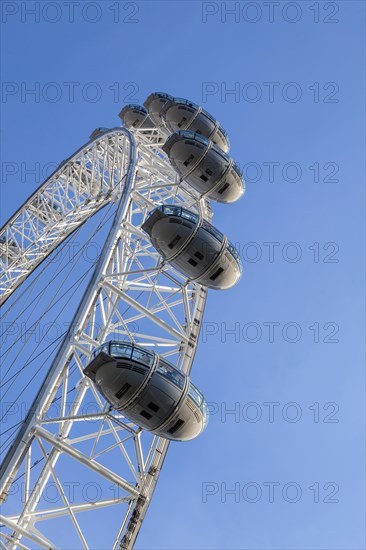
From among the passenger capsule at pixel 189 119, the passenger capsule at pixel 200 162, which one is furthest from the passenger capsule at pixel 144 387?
the passenger capsule at pixel 189 119

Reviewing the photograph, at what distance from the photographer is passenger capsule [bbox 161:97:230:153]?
28234 millimetres

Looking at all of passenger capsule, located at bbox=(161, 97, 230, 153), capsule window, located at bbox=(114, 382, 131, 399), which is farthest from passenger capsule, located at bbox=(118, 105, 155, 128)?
capsule window, located at bbox=(114, 382, 131, 399)

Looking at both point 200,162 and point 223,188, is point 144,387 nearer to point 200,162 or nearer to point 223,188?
point 200,162

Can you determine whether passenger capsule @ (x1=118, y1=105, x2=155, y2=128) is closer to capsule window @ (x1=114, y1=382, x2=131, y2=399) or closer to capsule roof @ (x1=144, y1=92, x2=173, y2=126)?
capsule roof @ (x1=144, y1=92, x2=173, y2=126)

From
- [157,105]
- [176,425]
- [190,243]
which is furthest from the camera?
[157,105]

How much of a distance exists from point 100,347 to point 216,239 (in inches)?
244

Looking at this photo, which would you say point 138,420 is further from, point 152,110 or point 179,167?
point 152,110

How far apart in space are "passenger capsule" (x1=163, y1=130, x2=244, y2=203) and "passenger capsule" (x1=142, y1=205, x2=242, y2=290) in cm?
378

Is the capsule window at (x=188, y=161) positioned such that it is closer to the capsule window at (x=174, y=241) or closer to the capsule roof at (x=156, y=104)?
the capsule window at (x=174, y=241)

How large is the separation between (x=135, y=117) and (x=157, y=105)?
3.28 metres

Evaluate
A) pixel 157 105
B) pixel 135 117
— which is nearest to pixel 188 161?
pixel 157 105

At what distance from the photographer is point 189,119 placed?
28.2 meters

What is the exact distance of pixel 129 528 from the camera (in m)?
16.0

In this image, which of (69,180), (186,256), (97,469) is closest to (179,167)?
(186,256)
